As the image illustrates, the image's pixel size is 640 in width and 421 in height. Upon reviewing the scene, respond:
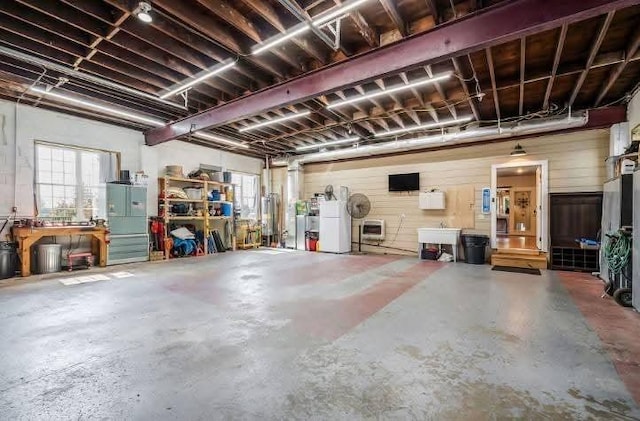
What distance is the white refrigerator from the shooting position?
360 inches

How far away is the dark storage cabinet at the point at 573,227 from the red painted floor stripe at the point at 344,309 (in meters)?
3.76

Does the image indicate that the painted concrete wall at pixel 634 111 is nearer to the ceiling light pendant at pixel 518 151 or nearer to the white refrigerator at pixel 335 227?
the ceiling light pendant at pixel 518 151

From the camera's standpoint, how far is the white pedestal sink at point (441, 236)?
293 inches

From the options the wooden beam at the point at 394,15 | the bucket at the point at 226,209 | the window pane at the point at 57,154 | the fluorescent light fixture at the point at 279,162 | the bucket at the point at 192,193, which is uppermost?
the wooden beam at the point at 394,15

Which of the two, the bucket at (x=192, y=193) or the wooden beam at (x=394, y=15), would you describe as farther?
the bucket at (x=192, y=193)

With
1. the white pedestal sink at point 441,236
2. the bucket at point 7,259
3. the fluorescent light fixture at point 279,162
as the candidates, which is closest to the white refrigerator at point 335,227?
the fluorescent light fixture at point 279,162

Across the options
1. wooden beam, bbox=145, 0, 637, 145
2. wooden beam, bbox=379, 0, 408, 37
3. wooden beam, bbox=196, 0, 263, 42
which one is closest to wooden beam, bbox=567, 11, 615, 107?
wooden beam, bbox=145, 0, 637, 145

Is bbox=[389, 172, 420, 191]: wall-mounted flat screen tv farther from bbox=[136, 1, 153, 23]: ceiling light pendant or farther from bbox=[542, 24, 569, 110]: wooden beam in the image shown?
bbox=[136, 1, 153, 23]: ceiling light pendant

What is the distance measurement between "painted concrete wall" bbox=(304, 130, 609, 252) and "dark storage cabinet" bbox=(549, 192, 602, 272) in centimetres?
32

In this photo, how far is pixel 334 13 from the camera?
10.2 ft

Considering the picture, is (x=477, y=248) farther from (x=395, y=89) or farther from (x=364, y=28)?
(x=364, y=28)

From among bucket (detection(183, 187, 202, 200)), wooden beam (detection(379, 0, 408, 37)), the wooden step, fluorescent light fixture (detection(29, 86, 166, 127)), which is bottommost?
the wooden step

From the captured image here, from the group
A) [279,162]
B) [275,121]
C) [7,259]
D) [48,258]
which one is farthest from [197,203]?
[7,259]

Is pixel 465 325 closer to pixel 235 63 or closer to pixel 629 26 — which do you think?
pixel 629 26
